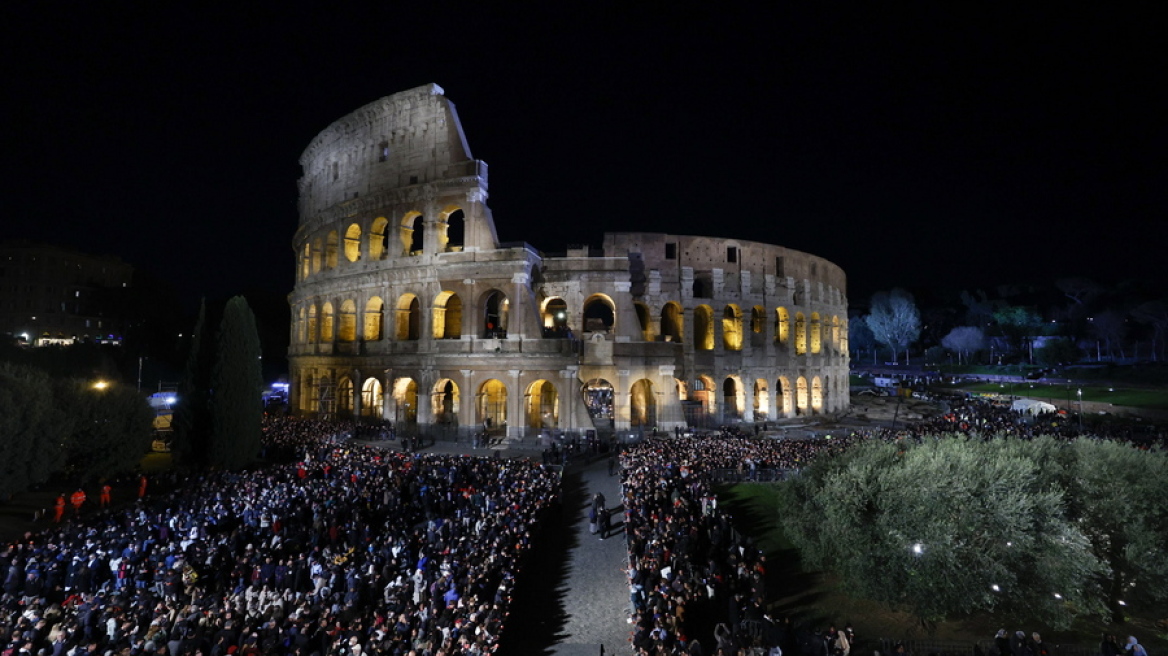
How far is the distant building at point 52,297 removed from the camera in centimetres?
6788

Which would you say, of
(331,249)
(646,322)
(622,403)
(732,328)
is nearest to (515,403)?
(622,403)

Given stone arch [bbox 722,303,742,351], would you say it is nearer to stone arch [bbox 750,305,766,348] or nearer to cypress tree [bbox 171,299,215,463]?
stone arch [bbox 750,305,766,348]

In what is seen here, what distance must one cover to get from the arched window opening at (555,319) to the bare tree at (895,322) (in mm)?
65060

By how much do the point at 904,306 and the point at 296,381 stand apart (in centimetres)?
8530

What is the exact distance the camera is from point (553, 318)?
43.6 m

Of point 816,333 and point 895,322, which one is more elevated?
point 895,322

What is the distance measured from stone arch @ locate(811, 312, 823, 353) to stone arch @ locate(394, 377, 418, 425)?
30.9 metres

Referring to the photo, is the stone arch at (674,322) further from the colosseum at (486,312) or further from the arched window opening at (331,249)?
the arched window opening at (331,249)

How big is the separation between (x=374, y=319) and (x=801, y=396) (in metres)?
31.5

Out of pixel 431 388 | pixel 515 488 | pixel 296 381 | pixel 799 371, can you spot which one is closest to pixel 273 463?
pixel 431 388

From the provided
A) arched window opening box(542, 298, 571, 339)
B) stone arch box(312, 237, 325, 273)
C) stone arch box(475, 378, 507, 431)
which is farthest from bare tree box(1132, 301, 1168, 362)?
stone arch box(312, 237, 325, 273)

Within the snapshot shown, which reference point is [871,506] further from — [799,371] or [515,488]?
[799,371]

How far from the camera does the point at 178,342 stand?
199ft

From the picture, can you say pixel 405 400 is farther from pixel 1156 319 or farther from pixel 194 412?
pixel 1156 319
